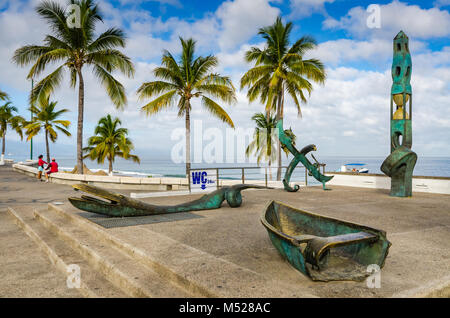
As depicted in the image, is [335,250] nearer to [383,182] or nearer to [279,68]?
[383,182]

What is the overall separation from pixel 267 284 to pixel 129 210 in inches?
160

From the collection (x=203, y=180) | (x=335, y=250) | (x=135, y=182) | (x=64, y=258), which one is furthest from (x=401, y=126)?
(x=135, y=182)

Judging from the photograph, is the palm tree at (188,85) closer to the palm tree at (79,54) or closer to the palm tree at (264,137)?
the palm tree at (79,54)

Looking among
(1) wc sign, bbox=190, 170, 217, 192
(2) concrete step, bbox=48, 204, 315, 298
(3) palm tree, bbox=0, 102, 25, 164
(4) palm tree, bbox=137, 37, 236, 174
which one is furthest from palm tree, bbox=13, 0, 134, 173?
(3) palm tree, bbox=0, 102, 25, 164

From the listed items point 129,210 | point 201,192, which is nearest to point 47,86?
point 201,192

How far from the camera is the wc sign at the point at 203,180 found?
11273 millimetres

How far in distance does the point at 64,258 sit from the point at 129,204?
1956mm

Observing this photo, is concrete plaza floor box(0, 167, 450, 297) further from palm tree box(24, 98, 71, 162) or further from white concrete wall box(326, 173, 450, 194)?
palm tree box(24, 98, 71, 162)

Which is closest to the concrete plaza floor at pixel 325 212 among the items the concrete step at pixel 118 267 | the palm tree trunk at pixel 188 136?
the concrete step at pixel 118 267

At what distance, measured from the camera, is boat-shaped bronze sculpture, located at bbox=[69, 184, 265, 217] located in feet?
17.8

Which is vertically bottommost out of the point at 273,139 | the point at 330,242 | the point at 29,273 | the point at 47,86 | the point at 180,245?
the point at 29,273

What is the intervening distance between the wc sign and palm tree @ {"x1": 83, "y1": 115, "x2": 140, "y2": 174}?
17.8 meters

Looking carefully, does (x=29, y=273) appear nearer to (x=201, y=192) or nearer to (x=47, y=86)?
(x=201, y=192)
